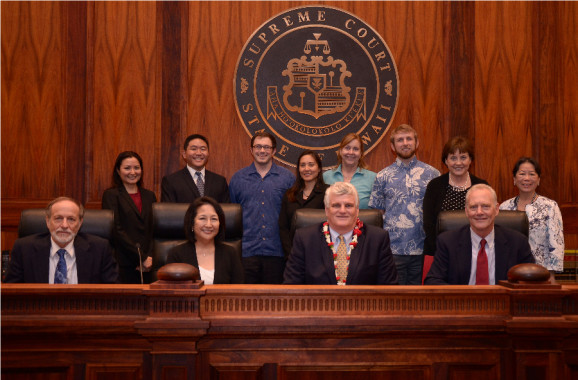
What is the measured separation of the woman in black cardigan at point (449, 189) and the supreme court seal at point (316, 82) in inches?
48.8

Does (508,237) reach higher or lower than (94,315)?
higher

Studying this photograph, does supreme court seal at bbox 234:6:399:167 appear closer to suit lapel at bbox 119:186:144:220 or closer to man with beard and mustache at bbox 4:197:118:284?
suit lapel at bbox 119:186:144:220

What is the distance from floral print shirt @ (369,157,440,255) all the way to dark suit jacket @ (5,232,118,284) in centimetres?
166

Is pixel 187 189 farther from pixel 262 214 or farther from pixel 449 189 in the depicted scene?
pixel 449 189

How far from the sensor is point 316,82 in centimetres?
446

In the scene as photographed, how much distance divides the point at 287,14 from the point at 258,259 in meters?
2.06

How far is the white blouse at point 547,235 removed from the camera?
3.15 meters

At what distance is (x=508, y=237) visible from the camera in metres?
2.34

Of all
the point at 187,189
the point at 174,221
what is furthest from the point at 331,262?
the point at 187,189

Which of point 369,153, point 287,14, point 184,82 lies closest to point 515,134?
point 369,153

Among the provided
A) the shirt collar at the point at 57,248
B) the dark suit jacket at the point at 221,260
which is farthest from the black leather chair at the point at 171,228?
the shirt collar at the point at 57,248

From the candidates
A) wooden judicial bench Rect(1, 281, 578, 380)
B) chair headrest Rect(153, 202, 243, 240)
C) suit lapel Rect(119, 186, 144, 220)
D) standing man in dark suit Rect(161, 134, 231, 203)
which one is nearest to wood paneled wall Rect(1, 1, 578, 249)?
standing man in dark suit Rect(161, 134, 231, 203)

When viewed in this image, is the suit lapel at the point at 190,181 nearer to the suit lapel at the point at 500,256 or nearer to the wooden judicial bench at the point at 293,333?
the suit lapel at the point at 500,256

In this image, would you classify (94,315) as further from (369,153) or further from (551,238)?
(369,153)
